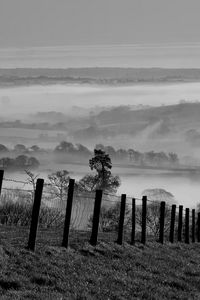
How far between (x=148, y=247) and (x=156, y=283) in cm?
1284

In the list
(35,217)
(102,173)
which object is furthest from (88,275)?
(102,173)

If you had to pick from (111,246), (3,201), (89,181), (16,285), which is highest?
(89,181)

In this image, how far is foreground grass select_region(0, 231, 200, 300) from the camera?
46.8ft

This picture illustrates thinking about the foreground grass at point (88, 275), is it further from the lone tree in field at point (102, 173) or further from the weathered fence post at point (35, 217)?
the lone tree in field at point (102, 173)

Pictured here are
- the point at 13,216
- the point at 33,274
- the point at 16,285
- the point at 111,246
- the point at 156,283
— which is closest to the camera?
the point at 16,285

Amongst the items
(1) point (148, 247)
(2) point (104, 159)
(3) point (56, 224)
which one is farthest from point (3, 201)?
(2) point (104, 159)

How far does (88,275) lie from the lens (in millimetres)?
17031

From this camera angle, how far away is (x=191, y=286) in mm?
18297

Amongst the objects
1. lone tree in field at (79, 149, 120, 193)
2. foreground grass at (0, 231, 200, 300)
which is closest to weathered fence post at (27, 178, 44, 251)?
foreground grass at (0, 231, 200, 300)

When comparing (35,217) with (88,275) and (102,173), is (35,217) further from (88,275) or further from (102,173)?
(102,173)

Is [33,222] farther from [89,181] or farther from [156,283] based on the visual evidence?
[89,181]

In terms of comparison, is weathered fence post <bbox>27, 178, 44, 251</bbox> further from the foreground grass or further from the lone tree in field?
the lone tree in field

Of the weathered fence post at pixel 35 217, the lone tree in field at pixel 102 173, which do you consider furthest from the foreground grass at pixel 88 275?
the lone tree in field at pixel 102 173

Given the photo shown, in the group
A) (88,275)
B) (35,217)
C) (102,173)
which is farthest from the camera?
(102,173)
